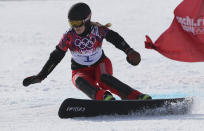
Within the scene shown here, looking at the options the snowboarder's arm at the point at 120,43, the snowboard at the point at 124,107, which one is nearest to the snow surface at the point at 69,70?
the snowboard at the point at 124,107

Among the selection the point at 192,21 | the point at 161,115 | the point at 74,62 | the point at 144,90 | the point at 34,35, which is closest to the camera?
the point at 161,115

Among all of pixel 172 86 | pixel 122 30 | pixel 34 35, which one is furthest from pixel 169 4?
pixel 172 86

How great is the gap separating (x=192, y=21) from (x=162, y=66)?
2852 millimetres

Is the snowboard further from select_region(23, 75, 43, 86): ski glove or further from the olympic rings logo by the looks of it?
the olympic rings logo

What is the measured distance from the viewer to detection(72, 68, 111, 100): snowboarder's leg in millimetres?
4691

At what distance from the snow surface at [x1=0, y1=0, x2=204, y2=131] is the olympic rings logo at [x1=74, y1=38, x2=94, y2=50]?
85 centimetres

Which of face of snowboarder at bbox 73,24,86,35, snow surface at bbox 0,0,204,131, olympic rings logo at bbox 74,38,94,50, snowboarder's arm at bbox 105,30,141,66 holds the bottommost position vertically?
snow surface at bbox 0,0,204,131

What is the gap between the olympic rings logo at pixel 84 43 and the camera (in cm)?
504

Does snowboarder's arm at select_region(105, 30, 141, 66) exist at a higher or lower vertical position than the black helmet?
lower

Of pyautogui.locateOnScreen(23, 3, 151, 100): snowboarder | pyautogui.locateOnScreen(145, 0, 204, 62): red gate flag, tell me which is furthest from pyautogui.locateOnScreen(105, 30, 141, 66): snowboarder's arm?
pyautogui.locateOnScreen(145, 0, 204, 62): red gate flag

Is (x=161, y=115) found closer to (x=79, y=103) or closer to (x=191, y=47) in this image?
(x=79, y=103)

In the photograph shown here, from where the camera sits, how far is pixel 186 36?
6379 millimetres

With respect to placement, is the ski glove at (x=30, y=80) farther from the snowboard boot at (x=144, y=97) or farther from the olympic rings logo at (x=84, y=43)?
the snowboard boot at (x=144, y=97)

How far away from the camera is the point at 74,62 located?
17.4 feet
